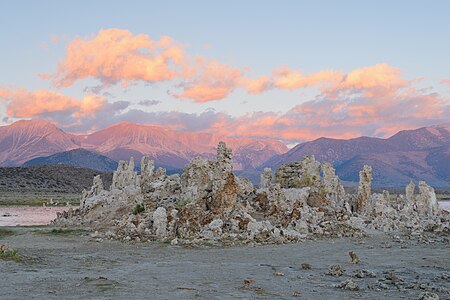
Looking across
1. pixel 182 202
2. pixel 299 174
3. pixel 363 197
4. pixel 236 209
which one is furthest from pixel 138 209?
pixel 363 197

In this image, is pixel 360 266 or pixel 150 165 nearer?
pixel 360 266

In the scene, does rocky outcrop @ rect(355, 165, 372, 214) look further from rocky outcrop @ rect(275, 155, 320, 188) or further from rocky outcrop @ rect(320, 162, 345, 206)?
rocky outcrop @ rect(275, 155, 320, 188)

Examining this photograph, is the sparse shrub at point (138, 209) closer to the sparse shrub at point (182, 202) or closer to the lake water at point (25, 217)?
the sparse shrub at point (182, 202)

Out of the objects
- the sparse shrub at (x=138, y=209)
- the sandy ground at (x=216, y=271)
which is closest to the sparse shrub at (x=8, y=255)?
the sandy ground at (x=216, y=271)

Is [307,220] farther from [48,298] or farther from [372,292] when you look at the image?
[48,298]

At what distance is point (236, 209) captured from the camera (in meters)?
33.8

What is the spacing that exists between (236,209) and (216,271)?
14372mm

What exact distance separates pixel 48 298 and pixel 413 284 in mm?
11453

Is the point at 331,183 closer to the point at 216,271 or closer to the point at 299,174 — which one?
the point at 299,174

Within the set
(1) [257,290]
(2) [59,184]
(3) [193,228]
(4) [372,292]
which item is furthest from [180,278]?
(2) [59,184]

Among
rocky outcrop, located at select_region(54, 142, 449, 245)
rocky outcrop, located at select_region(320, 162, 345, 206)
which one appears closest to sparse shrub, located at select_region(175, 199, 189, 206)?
rocky outcrop, located at select_region(54, 142, 449, 245)

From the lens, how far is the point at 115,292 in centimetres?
1480

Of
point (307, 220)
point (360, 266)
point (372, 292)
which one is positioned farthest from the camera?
point (307, 220)

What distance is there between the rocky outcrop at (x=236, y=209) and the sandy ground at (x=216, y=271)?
309 cm
